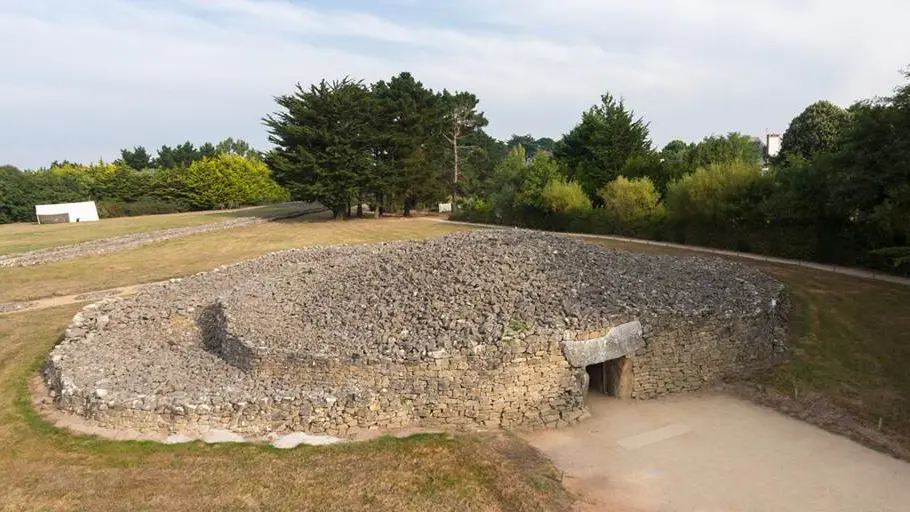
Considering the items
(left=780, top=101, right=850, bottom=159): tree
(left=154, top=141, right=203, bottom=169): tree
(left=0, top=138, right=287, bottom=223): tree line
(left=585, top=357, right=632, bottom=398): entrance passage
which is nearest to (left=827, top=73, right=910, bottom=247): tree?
(left=585, top=357, right=632, bottom=398): entrance passage

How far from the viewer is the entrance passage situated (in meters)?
11.9

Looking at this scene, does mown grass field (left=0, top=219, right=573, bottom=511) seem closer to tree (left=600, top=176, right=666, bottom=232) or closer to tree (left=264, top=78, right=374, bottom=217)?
tree (left=600, top=176, right=666, bottom=232)

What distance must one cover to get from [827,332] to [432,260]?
10771 mm

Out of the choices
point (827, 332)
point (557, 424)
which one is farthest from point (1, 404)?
point (827, 332)

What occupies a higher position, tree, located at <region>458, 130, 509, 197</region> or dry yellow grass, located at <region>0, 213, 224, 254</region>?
tree, located at <region>458, 130, 509, 197</region>

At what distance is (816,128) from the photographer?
36875 millimetres

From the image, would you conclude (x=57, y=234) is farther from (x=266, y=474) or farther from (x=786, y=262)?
(x=786, y=262)

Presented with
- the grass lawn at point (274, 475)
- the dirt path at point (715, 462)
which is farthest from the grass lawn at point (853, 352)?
the grass lawn at point (274, 475)

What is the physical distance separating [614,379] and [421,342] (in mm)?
4418

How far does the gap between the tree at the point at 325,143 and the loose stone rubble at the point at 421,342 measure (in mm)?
27363

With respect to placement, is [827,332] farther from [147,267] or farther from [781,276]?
[147,267]

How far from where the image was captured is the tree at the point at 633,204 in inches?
1206

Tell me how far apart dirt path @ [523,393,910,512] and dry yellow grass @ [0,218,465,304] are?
21.1 metres

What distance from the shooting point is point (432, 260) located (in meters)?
14.8
